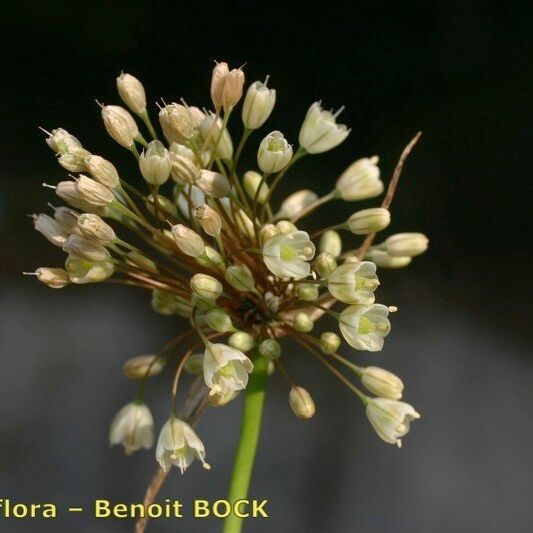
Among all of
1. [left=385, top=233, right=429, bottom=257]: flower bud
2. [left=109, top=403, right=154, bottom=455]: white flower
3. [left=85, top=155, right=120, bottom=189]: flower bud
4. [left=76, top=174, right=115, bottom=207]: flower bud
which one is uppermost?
[left=385, top=233, right=429, bottom=257]: flower bud

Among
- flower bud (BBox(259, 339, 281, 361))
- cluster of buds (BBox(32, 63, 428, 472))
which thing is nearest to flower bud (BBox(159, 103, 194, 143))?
cluster of buds (BBox(32, 63, 428, 472))

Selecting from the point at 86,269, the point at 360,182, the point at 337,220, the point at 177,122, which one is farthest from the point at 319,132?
the point at 337,220

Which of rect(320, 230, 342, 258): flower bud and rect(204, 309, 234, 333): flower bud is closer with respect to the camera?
rect(204, 309, 234, 333): flower bud

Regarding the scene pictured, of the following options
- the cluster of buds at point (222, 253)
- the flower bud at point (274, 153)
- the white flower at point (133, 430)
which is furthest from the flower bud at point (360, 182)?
the white flower at point (133, 430)

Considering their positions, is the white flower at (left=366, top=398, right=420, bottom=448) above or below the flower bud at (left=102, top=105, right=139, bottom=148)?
below

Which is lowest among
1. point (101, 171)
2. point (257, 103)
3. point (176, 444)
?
point (176, 444)

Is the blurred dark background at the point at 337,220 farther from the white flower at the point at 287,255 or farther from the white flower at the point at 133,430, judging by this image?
the white flower at the point at 287,255

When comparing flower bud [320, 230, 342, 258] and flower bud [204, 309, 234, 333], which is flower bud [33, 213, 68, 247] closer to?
flower bud [204, 309, 234, 333]

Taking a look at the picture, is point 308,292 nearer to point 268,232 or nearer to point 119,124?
point 268,232
